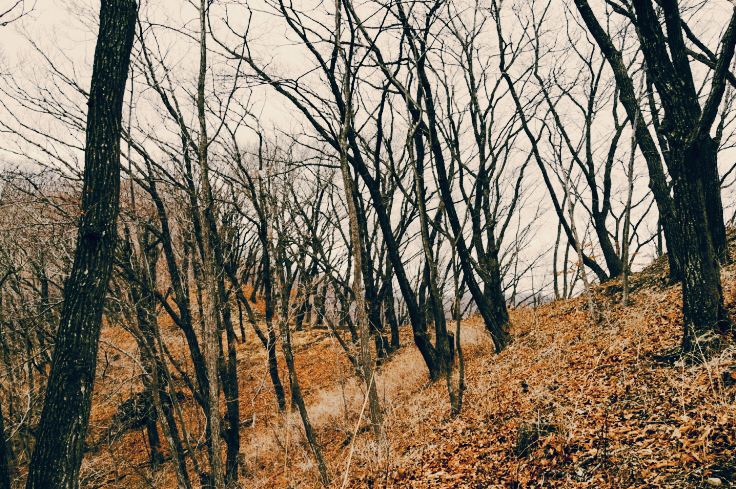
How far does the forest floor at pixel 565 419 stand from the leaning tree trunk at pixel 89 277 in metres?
2.47

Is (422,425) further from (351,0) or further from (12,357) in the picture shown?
(12,357)

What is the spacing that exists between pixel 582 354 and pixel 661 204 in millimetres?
2928

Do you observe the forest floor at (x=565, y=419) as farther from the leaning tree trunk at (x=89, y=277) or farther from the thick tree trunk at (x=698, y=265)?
the leaning tree trunk at (x=89, y=277)

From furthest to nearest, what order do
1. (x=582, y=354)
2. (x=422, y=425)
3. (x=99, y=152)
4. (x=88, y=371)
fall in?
(x=422, y=425) < (x=582, y=354) < (x=99, y=152) < (x=88, y=371)

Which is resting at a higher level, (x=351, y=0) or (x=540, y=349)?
(x=351, y=0)

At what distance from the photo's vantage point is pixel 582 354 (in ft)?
21.2

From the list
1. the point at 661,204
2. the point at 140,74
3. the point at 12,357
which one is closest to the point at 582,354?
the point at 661,204

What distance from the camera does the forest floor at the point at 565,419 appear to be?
120 inches

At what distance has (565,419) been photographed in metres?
4.14

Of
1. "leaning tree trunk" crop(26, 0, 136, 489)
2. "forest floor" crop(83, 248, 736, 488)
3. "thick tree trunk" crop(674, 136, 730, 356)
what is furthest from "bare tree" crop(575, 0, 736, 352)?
"leaning tree trunk" crop(26, 0, 136, 489)

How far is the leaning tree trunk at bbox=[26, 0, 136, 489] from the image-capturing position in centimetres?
332

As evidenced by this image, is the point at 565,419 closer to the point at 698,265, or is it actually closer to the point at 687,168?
the point at 698,265

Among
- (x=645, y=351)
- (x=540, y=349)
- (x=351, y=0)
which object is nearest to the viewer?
(x=645, y=351)

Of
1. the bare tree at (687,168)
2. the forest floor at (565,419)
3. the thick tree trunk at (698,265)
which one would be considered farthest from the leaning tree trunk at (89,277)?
the thick tree trunk at (698,265)
